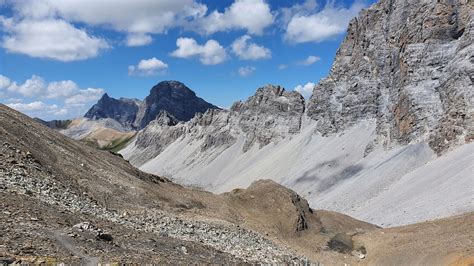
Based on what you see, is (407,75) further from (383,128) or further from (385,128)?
(383,128)

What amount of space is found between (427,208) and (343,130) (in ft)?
225

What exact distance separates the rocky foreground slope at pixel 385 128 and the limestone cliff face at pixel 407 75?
27 centimetres

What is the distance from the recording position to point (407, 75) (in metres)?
109

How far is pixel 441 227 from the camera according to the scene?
44.4 meters

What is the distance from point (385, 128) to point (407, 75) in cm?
1458

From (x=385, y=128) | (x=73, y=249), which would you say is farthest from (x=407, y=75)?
(x=73, y=249)

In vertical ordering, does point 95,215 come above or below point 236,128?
below

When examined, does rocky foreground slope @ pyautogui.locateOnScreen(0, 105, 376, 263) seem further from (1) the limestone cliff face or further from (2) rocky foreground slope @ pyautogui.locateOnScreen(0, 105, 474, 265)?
(1) the limestone cliff face

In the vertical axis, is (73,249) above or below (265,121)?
below

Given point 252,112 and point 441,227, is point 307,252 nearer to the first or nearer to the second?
point 441,227

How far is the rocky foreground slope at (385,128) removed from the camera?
252 feet

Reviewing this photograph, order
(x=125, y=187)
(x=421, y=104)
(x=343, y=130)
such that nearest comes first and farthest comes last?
1. (x=125, y=187)
2. (x=421, y=104)
3. (x=343, y=130)

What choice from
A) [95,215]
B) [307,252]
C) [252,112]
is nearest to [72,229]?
[95,215]

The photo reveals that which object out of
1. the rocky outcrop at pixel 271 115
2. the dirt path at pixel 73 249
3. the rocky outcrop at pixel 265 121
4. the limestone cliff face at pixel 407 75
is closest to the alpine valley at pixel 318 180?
the dirt path at pixel 73 249
